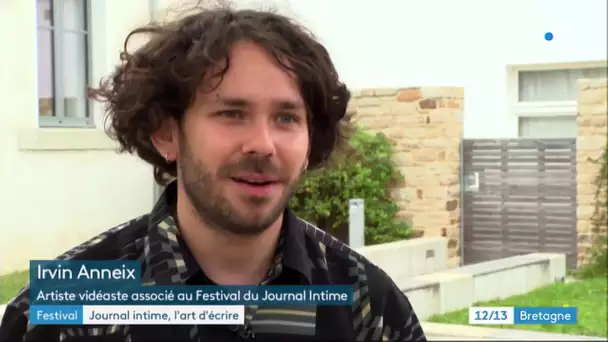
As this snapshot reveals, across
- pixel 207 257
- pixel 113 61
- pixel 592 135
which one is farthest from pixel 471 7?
pixel 207 257

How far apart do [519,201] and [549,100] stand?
336mm

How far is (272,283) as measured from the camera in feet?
3.34

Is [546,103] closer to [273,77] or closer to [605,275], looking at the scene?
[605,275]

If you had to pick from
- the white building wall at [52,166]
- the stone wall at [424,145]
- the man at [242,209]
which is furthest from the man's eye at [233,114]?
the stone wall at [424,145]

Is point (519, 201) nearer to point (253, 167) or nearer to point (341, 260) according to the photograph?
point (341, 260)

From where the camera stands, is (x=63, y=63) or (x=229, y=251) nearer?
(x=229, y=251)

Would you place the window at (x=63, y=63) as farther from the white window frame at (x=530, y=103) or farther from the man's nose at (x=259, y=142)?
the white window frame at (x=530, y=103)

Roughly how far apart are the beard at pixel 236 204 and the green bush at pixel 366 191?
1.70 meters

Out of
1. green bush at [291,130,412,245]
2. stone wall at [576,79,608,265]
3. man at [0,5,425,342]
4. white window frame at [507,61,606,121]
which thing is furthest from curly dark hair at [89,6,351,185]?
green bush at [291,130,412,245]

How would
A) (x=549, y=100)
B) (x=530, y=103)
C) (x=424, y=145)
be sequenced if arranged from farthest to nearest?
1. (x=424, y=145)
2. (x=549, y=100)
3. (x=530, y=103)

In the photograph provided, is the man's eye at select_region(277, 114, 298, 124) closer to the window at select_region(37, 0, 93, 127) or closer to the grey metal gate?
the window at select_region(37, 0, 93, 127)

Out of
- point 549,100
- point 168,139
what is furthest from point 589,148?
point 168,139

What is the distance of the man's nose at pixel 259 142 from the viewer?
38.0 inches

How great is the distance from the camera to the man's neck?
101 cm
